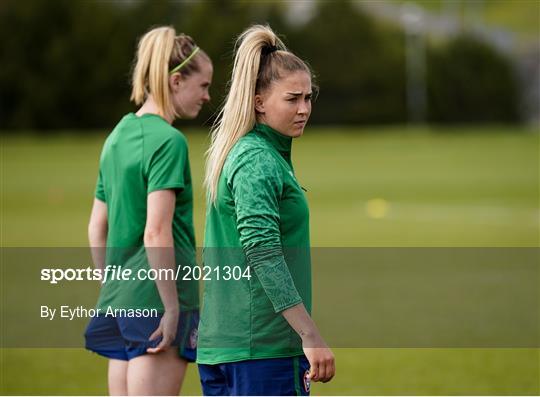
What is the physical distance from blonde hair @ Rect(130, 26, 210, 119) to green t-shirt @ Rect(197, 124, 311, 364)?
1.02m

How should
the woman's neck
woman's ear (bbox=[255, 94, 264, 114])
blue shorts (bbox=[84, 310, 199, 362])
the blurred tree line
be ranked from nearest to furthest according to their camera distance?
woman's ear (bbox=[255, 94, 264, 114]) < blue shorts (bbox=[84, 310, 199, 362]) < the woman's neck < the blurred tree line

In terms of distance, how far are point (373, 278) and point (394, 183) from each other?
1834 cm

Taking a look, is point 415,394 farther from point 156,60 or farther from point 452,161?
point 452,161

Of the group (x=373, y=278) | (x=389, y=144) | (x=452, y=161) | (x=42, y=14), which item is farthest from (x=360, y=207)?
(x=42, y=14)

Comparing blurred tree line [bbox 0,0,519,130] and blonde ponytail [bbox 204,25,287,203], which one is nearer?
blonde ponytail [bbox 204,25,287,203]

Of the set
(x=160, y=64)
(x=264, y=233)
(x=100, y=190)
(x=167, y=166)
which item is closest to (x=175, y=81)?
(x=160, y=64)

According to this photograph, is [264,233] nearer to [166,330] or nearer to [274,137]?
[274,137]

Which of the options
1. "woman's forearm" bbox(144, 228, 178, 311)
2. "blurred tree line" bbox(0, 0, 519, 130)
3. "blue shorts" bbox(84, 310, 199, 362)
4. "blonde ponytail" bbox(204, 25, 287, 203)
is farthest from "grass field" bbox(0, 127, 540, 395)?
"blurred tree line" bbox(0, 0, 519, 130)

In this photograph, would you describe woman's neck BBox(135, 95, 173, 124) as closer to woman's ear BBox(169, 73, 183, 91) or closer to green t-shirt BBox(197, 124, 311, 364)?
woman's ear BBox(169, 73, 183, 91)

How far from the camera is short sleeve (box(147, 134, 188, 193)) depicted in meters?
4.79

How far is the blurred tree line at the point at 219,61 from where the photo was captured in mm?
65938

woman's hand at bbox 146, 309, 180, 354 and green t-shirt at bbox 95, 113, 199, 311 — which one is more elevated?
green t-shirt at bbox 95, 113, 199, 311

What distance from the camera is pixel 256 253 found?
388 cm

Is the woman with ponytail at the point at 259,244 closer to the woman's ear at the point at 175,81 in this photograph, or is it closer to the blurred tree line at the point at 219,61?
the woman's ear at the point at 175,81
